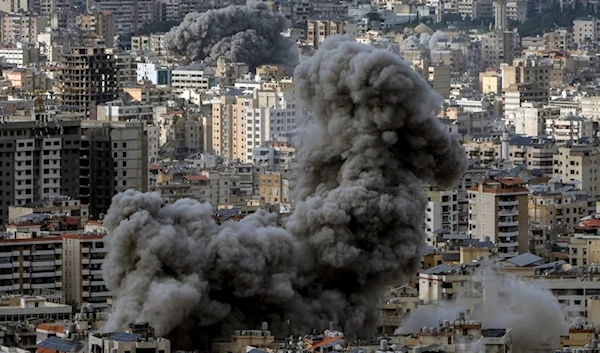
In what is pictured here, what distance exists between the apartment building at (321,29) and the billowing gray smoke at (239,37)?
9669 millimetres

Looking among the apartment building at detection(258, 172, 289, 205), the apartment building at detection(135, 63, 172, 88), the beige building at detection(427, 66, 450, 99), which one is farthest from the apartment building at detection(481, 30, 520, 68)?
the apartment building at detection(258, 172, 289, 205)

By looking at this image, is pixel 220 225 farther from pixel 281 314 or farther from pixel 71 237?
pixel 71 237

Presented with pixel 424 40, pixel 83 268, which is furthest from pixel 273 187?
pixel 424 40

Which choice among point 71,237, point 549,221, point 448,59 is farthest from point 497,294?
point 448,59

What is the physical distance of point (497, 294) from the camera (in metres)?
50.0

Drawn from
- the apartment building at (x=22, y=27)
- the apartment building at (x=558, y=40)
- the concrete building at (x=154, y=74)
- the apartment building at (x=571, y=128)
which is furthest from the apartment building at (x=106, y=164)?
the apartment building at (x=558, y=40)

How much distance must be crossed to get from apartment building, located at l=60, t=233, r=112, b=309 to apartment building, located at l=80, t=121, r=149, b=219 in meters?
9.57

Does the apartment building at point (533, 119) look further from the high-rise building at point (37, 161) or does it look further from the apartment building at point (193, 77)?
the high-rise building at point (37, 161)

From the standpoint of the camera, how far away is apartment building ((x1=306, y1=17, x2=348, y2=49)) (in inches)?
4766

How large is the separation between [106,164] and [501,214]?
28.2ft

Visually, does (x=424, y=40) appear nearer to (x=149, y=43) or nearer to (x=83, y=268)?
(x=149, y=43)

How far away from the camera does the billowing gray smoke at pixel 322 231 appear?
155 feet

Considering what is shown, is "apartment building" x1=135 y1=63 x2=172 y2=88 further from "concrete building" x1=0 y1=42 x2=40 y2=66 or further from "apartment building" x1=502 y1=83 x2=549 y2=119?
"apartment building" x1=502 y1=83 x2=549 y2=119

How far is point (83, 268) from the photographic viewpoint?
56062 mm
